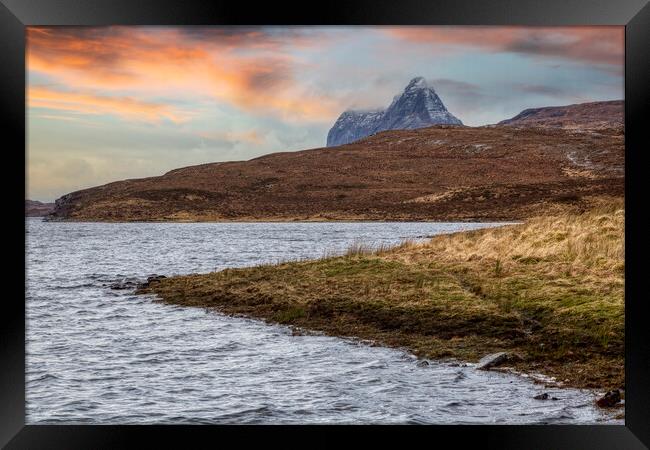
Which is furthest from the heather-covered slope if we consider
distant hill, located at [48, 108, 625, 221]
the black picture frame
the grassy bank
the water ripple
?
the black picture frame

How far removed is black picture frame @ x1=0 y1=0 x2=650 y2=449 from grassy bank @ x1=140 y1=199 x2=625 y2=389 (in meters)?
6.33

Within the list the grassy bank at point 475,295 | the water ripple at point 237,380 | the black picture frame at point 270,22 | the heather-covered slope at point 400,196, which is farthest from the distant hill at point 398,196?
the black picture frame at point 270,22

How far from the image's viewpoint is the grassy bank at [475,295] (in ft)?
55.0

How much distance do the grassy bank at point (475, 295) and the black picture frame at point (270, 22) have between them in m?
6.33

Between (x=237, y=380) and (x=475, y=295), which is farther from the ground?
(x=475, y=295)

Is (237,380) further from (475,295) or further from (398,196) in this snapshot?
(398,196)

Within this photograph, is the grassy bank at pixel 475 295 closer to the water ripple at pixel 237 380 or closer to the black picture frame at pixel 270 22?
the water ripple at pixel 237 380

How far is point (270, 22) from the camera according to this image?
317 inches

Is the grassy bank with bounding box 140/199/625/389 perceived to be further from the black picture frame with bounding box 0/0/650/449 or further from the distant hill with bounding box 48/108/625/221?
the distant hill with bounding box 48/108/625/221

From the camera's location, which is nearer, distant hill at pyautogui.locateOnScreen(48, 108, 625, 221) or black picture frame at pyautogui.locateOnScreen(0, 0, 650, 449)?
black picture frame at pyautogui.locateOnScreen(0, 0, 650, 449)

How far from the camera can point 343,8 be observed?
26.3ft

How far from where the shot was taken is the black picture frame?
7.75 meters

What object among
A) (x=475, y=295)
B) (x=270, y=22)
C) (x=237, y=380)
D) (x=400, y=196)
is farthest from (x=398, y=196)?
(x=270, y=22)

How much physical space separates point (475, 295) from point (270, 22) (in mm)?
15939
